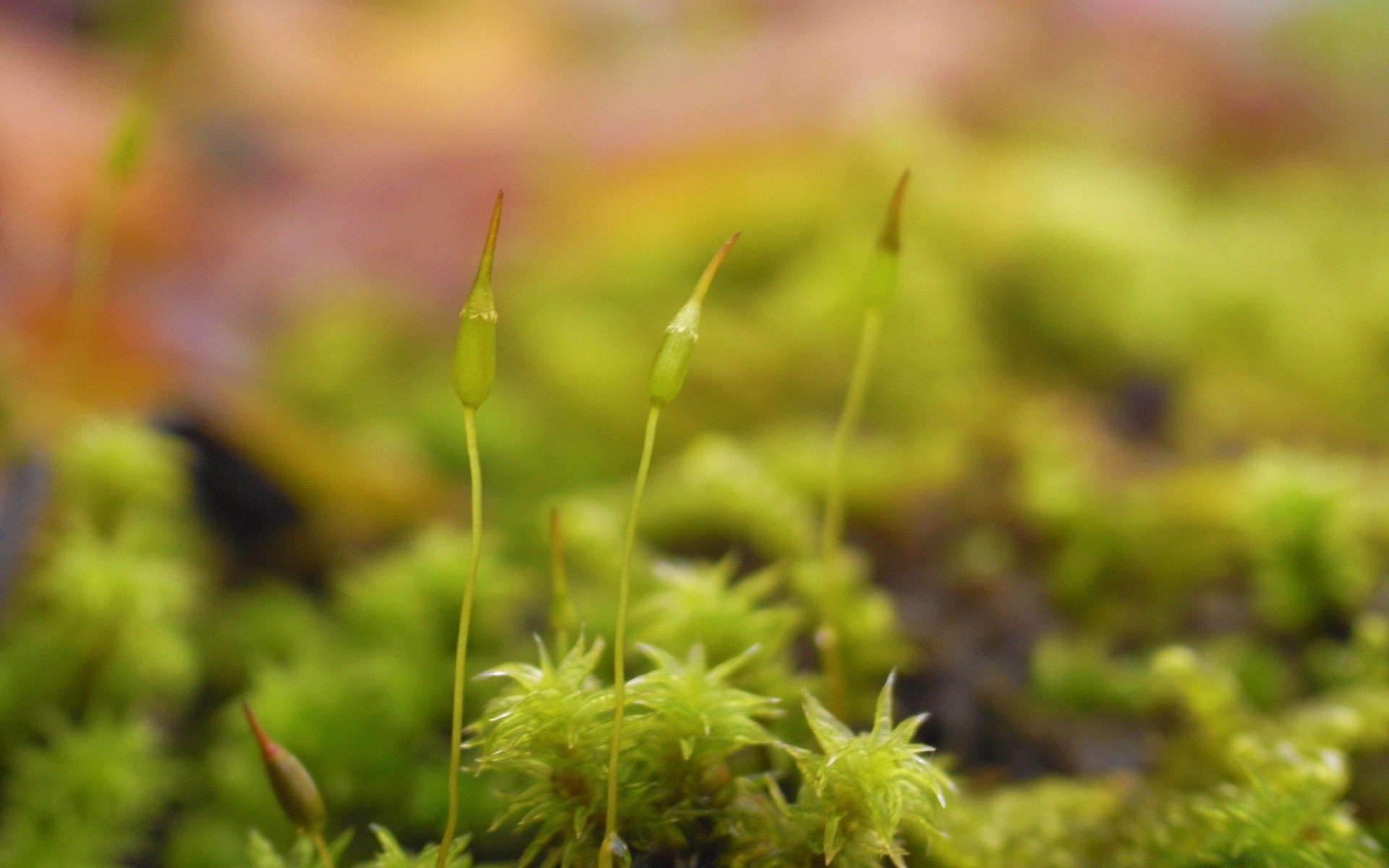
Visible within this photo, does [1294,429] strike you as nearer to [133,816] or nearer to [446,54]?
[133,816]

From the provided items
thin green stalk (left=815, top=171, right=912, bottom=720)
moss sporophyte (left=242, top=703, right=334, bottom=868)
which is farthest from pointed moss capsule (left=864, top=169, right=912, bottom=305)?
moss sporophyte (left=242, top=703, right=334, bottom=868)

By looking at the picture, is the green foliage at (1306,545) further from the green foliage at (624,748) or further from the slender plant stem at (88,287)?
the slender plant stem at (88,287)

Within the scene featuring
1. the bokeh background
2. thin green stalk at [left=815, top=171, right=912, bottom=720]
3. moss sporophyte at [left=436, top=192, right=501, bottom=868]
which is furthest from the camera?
the bokeh background

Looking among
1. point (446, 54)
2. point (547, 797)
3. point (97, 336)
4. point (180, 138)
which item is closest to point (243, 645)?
point (547, 797)

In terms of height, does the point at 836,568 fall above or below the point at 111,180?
below

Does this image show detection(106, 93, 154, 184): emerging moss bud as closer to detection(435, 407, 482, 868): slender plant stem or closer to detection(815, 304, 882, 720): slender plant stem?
detection(435, 407, 482, 868): slender plant stem

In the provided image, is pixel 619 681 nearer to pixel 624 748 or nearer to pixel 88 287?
pixel 624 748

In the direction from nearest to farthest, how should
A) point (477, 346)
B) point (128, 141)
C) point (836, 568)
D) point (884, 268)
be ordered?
point (477, 346), point (884, 268), point (128, 141), point (836, 568)

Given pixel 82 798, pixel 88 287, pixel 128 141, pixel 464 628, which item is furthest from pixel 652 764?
pixel 88 287

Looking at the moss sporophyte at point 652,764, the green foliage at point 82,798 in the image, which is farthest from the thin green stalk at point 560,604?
the green foliage at point 82,798
